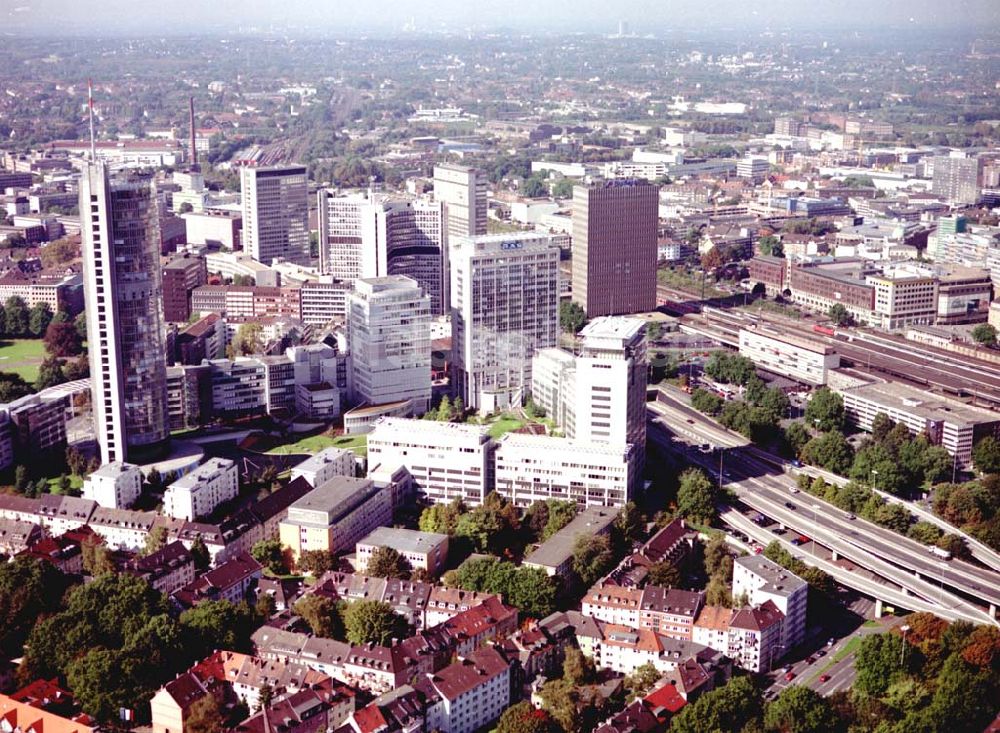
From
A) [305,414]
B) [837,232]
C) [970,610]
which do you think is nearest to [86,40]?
[837,232]

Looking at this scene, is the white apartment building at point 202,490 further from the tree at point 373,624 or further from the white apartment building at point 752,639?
the white apartment building at point 752,639

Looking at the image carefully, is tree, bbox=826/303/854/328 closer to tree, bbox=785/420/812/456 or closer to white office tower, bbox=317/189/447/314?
white office tower, bbox=317/189/447/314

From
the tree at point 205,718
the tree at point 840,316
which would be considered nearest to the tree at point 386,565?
the tree at point 205,718

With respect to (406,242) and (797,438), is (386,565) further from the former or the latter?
(406,242)

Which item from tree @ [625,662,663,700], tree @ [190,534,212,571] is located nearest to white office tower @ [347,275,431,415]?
tree @ [190,534,212,571]

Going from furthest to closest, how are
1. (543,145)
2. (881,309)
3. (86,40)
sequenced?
(543,145) → (86,40) → (881,309)

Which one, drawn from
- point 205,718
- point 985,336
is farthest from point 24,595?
point 985,336

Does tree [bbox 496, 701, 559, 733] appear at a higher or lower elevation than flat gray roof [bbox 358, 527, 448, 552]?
lower

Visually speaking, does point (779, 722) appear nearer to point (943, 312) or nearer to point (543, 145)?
point (943, 312)
